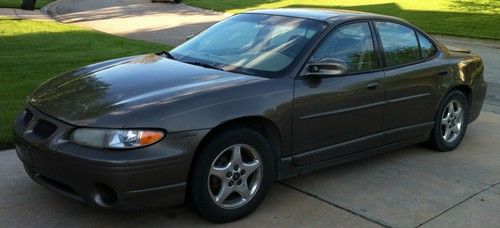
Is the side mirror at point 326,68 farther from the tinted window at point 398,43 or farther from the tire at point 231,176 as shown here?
the tinted window at point 398,43

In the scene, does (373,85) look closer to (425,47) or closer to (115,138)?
(425,47)

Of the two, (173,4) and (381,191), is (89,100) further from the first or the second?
(173,4)

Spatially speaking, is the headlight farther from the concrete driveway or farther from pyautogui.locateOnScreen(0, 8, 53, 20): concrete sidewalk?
pyautogui.locateOnScreen(0, 8, 53, 20): concrete sidewalk

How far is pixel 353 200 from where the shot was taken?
442cm

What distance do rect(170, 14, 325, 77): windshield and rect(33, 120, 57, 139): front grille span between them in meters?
1.33

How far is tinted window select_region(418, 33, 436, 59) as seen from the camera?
17.9 feet

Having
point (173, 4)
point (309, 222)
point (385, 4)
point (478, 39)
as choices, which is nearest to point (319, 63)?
point (309, 222)

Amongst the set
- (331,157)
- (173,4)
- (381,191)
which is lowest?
(173,4)

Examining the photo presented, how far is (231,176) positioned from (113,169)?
2.87ft

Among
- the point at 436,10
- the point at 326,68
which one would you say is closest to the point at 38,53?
the point at 326,68

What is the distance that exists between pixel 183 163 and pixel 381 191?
6.11 feet

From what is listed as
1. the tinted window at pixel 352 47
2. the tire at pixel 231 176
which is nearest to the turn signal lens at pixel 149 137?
the tire at pixel 231 176

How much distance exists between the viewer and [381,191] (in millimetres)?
4637

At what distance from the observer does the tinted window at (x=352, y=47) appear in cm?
459
